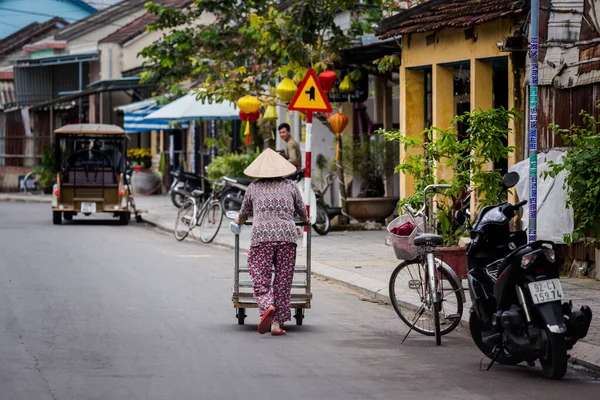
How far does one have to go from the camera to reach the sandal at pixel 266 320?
10.6 metres

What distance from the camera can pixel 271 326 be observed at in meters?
10.8

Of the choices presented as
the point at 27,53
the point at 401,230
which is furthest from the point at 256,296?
the point at 27,53

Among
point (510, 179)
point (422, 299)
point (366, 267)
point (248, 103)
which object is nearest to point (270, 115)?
point (248, 103)

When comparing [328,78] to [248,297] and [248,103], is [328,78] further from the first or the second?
[248,297]

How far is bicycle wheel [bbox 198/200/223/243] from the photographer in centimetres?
2209

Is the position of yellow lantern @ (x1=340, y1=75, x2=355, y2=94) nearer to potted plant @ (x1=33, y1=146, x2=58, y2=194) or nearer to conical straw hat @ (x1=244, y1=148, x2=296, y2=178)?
conical straw hat @ (x1=244, y1=148, x2=296, y2=178)

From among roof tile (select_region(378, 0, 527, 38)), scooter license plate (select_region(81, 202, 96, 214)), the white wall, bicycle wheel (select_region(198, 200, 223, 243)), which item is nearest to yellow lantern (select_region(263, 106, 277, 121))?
bicycle wheel (select_region(198, 200, 223, 243))

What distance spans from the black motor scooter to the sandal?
6.96 ft

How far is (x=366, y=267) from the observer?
54.2 ft

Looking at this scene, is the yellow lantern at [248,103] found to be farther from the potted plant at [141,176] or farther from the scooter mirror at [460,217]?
the potted plant at [141,176]

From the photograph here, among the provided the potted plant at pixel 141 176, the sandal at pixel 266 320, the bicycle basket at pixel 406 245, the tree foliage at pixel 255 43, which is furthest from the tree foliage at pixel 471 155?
the potted plant at pixel 141 176

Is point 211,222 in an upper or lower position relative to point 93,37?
Result: lower

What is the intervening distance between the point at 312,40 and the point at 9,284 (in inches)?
404

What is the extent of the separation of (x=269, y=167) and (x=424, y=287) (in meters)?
1.83
